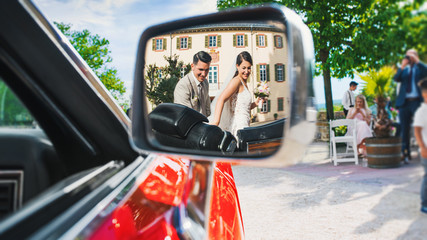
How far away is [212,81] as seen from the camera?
1.00 meters

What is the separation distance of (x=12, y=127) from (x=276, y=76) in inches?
35.2

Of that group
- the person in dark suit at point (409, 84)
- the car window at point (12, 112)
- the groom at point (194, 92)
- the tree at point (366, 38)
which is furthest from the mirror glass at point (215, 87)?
the person in dark suit at point (409, 84)

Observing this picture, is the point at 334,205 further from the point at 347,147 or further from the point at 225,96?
the point at 225,96

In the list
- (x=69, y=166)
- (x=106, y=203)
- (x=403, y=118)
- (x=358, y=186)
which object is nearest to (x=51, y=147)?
(x=69, y=166)

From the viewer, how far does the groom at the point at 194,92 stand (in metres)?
1.01

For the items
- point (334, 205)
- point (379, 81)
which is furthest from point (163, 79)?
point (334, 205)

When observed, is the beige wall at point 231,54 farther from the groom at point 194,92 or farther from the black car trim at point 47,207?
the black car trim at point 47,207

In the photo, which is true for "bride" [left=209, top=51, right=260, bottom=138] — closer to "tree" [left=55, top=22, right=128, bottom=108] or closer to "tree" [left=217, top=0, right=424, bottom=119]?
"tree" [left=217, top=0, right=424, bottom=119]

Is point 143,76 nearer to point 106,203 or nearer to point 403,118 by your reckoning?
point 106,203

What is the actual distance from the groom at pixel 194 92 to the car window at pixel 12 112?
52 cm

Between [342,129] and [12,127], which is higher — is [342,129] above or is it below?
below

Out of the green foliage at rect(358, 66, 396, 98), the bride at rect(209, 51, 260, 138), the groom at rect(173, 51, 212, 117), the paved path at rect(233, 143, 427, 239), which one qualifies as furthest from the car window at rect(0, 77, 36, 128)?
the paved path at rect(233, 143, 427, 239)

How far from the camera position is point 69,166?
44.3 inches

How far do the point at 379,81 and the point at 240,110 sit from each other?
1.45 meters
